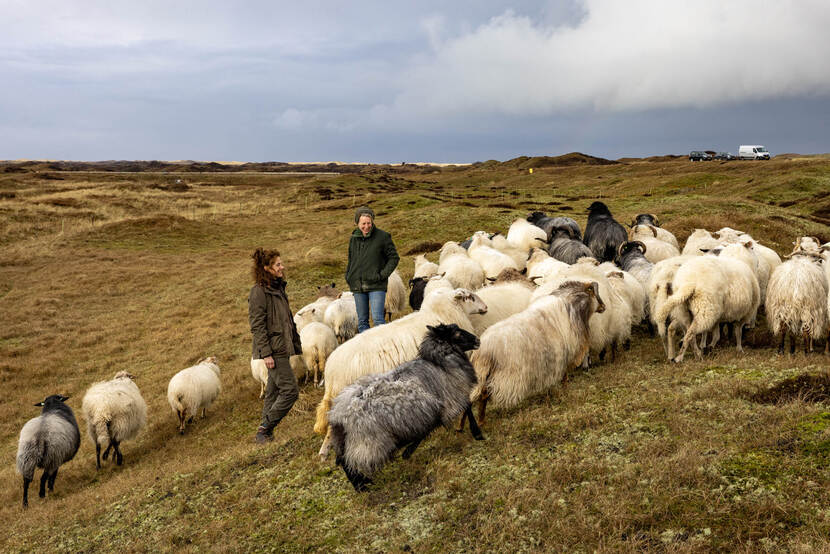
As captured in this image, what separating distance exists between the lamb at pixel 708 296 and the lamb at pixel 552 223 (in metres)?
7.31

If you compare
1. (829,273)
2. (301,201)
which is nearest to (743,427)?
(829,273)

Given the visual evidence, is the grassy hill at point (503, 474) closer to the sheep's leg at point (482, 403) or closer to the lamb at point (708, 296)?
the sheep's leg at point (482, 403)

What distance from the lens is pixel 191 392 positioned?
10508 mm

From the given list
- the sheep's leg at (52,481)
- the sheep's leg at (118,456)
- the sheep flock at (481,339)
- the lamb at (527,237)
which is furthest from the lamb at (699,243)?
the sheep's leg at (52,481)

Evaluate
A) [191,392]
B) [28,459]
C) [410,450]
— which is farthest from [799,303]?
[28,459]

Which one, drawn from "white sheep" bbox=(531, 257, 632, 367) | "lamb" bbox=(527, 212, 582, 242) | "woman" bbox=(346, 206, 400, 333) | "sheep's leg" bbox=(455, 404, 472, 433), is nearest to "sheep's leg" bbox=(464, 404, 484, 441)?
"sheep's leg" bbox=(455, 404, 472, 433)

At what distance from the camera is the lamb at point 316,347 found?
10970mm

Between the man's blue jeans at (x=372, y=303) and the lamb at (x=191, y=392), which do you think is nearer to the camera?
the man's blue jeans at (x=372, y=303)

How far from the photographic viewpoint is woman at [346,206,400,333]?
883 cm

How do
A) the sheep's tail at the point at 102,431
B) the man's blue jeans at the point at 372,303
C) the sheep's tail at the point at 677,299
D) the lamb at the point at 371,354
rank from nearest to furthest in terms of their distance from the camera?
the lamb at the point at 371,354
the sheep's tail at the point at 677,299
the man's blue jeans at the point at 372,303
the sheep's tail at the point at 102,431

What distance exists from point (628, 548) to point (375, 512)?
2.24 m

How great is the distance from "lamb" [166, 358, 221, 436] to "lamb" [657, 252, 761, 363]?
359 inches

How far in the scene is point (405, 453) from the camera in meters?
5.54

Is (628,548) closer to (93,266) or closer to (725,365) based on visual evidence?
(725,365)
